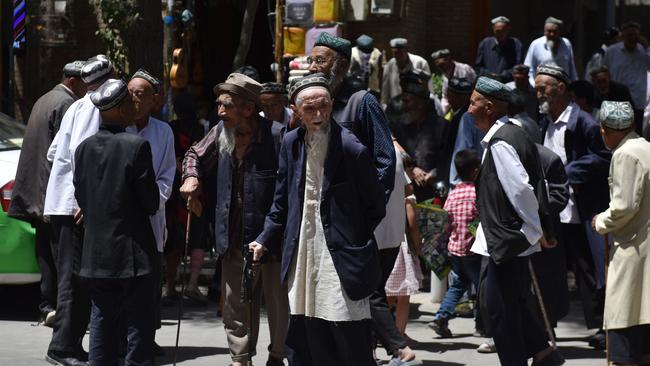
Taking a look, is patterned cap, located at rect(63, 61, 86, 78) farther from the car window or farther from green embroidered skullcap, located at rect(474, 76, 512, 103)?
green embroidered skullcap, located at rect(474, 76, 512, 103)

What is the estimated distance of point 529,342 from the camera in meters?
8.42

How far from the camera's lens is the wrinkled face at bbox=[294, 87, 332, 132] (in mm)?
7332

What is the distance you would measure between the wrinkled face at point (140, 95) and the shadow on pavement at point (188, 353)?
1846mm

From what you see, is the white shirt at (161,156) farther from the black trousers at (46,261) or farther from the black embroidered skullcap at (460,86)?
the black embroidered skullcap at (460,86)

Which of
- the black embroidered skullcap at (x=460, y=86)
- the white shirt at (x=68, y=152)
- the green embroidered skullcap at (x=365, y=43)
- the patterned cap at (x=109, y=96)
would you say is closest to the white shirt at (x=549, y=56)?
the green embroidered skullcap at (x=365, y=43)

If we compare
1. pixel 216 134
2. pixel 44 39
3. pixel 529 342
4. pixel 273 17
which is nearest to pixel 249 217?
pixel 216 134

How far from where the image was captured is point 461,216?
10.5 metres

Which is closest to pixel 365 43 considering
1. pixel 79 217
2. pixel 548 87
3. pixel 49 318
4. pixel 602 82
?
pixel 602 82

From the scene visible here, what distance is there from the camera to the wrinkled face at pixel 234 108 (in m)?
8.69

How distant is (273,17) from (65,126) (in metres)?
8.61

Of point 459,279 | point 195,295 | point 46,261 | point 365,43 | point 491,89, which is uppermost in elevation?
point 491,89

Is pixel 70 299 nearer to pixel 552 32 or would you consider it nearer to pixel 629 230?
pixel 629 230

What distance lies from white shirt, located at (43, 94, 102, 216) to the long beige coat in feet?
11.4

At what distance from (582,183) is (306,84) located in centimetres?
375
